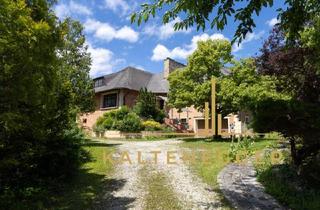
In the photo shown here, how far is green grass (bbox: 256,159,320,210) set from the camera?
7.84 meters

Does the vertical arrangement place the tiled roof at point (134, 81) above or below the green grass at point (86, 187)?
above

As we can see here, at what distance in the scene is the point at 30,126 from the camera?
6805mm

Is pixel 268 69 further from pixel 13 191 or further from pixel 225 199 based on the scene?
pixel 13 191

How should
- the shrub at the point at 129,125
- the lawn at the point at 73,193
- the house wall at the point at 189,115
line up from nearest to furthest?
the lawn at the point at 73,193
the shrub at the point at 129,125
the house wall at the point at 189,115

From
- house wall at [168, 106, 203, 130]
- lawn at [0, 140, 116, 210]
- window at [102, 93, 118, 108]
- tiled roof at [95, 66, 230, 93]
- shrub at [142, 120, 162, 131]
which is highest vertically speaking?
tiled roof at [95, 66, 230, 93]

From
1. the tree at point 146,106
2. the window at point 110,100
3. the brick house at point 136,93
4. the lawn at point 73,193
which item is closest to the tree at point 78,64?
the lawn at point 73,193

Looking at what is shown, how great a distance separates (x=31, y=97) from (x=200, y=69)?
1861 cm

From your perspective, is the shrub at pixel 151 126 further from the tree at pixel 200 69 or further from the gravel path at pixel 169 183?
the gravel path at pixel 169 183

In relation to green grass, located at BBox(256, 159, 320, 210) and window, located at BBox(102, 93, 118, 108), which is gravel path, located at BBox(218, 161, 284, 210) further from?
window, located at BBox(102, 93, 118, 108)

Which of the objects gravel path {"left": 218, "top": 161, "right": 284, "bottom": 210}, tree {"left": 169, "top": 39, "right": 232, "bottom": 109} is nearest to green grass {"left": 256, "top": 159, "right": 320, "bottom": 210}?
gravel path {"left": 218, "top": 161, "right": 284, "bottom": 210}

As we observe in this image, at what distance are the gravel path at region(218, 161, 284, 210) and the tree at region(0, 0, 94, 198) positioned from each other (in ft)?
14.6

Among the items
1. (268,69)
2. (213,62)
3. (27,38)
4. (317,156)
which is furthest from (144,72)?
(27,38)

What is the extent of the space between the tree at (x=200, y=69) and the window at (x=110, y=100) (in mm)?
16227

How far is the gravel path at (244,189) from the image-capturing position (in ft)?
25.9
